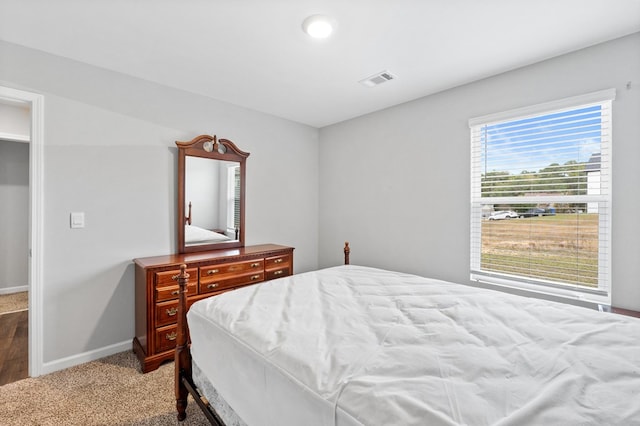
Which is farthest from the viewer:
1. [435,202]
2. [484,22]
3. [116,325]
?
[435,202]

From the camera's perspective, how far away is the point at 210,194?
3229mm

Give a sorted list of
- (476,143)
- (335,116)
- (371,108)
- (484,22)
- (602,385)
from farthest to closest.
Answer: (335,116), (371,108), (476,143), (484,22), (602,385)

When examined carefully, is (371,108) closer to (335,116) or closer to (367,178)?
(335,116)

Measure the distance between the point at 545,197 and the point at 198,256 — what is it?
3.32 m

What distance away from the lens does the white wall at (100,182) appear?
2311 millimetres

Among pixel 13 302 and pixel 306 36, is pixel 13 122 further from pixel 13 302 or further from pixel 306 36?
pixel 306 36

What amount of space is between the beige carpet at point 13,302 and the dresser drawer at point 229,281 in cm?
291

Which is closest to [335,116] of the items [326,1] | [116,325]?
[326,1]

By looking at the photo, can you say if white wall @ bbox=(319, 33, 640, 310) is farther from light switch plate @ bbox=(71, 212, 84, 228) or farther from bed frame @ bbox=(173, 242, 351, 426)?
light switch plate @ bbox=(71, 212, 84, 228)

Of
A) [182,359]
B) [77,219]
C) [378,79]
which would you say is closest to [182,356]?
[182,359]

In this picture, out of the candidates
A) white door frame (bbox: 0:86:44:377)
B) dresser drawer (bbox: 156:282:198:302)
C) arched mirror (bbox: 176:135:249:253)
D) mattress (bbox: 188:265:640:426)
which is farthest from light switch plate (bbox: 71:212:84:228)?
mattress (bbox: 188:265:640:426)

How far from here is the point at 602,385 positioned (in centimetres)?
90

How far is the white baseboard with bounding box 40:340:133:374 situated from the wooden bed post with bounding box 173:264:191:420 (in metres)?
1.30

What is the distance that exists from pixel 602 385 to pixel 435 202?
2331mm
